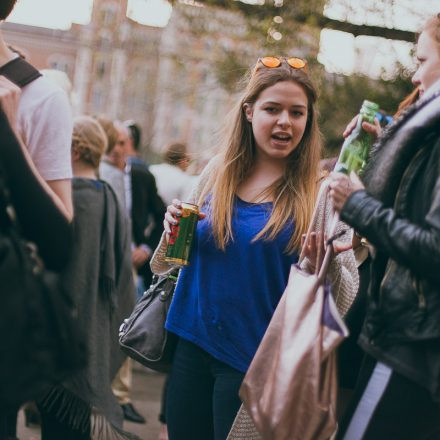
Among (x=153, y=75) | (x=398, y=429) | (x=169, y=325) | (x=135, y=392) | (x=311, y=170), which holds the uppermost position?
(x=311, y=170)

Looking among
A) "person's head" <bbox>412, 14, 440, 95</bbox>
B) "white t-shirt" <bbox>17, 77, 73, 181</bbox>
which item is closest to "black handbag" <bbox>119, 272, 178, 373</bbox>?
"white t-shirt" <bbox>17, 77, 73, 181</bbox>

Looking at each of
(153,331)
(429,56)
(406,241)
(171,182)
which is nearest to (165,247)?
(153,331)

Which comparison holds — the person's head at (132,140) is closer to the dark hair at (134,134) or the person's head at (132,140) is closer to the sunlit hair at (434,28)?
the dark hair at (134,134)

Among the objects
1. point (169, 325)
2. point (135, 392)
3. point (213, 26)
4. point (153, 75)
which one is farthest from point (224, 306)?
point (153, 75)

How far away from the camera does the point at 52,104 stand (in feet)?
11.9

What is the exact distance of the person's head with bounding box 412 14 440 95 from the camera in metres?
3.41

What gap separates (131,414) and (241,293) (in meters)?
4.06

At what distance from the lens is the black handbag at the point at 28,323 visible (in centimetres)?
231

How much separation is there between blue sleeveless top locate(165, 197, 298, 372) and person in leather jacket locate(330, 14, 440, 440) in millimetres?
763

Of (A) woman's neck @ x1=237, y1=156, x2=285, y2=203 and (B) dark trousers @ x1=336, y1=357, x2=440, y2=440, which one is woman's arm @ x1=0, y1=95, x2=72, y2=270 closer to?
(B) dark trousers @ x1=336, y1=357, x2=440, y2=440

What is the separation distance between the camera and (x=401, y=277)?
3.09 meters

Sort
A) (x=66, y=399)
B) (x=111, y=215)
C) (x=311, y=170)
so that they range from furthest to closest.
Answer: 1. (x=111, y=215)
2. (x=66, y=399)
3. (x=311, y=170)

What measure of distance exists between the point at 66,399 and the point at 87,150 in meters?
1.65

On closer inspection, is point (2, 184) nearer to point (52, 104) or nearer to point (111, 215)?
point (52, 104)
